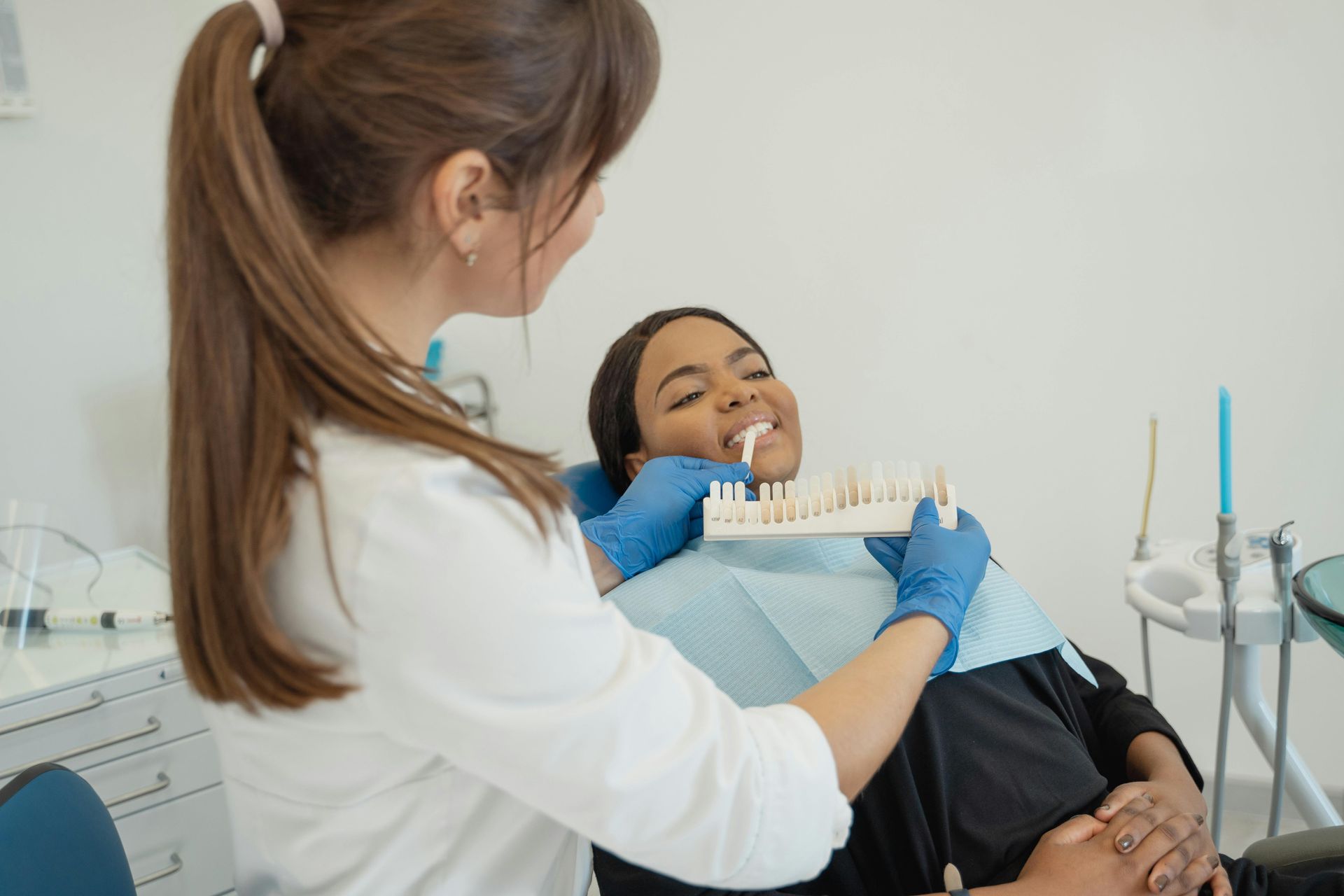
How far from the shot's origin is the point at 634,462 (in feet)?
5.72

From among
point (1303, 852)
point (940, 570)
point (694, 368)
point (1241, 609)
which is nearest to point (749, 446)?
point (694, 368)

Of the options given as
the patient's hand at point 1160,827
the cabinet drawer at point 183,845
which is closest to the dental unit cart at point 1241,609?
the patient's hand at point 1160,827

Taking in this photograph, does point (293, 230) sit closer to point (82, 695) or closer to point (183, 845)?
point (82, 695)

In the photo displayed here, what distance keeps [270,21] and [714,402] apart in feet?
3.26

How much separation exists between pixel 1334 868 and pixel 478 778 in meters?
0.97

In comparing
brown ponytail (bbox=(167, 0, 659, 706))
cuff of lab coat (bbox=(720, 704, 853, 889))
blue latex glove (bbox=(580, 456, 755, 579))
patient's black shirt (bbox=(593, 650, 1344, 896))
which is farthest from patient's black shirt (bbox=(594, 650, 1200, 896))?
brown ponytail (bbox=(167, 0, 659, 706))

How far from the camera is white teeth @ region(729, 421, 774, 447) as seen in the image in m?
1.58

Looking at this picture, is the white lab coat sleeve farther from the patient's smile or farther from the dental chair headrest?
the dental chair headrest

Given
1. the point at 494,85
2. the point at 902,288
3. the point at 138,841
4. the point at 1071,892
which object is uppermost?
the point at 494,85

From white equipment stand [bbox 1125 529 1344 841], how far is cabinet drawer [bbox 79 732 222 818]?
1.46 meters

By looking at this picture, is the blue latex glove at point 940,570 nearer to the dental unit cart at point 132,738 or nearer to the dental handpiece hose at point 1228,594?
the dental handpiece hose at point 1228,594

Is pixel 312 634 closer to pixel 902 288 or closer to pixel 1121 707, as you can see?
pixel 1121 707

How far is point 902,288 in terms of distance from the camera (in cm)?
203

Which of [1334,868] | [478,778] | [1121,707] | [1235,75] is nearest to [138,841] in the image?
[478,778]
